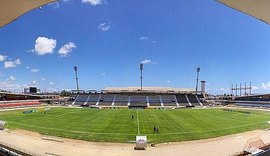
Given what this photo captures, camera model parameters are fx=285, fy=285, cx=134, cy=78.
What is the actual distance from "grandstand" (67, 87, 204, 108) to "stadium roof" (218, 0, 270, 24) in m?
57.9

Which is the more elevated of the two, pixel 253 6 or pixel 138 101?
pixel 253 6

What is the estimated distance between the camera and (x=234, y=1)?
321 cm

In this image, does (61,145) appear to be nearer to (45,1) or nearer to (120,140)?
(120,140)

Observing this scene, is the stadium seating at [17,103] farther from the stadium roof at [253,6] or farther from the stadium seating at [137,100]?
the stadium roof at [253,6]

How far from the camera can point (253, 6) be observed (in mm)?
3223

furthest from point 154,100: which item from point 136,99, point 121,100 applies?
point 121,100

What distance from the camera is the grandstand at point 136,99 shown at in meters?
64.4

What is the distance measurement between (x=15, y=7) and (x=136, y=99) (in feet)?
211

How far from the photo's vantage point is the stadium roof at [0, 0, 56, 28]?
10.9 ft

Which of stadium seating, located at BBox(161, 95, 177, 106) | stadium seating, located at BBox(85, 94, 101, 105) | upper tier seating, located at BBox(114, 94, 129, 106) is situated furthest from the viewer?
stadium seating, located at BBox(85, 94, 101, 105)

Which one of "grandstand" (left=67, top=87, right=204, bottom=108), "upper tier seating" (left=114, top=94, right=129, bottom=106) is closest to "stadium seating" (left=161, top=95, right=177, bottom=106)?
"grandstand" (left=67, top=87, right=204, bottom=108)

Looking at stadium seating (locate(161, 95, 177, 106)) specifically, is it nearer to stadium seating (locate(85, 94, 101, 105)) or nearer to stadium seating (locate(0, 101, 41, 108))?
stadium seating (locate(85, 94, 101, 105))

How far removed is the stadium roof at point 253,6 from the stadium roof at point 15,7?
7.17ft

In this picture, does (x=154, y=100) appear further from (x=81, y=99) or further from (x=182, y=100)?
(x=81, y=99)
